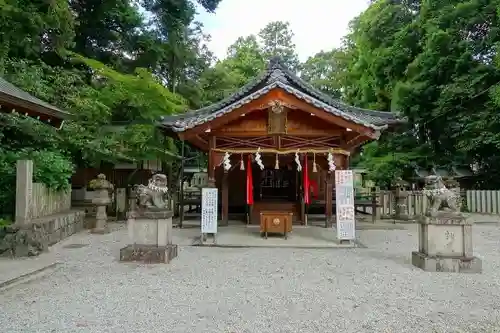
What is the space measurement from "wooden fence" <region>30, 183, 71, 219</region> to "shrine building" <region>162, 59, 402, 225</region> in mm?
3984

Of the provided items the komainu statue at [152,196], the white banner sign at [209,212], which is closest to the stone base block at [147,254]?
the komainu statue at [152,196]

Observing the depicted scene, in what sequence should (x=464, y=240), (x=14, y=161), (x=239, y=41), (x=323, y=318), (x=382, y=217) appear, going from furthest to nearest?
(x=239, y=41) < (x=382, y=217) < (x=14, y=161) < (x=464, y=240) < (x=323, y=318)

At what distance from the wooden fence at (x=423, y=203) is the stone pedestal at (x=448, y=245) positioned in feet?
27.9

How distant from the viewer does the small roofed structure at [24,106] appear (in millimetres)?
6529

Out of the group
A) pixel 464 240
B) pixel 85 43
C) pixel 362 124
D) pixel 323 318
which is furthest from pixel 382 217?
pixel 85 43

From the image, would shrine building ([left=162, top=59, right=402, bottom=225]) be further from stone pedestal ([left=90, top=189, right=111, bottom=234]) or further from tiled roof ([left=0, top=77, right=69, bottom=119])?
tiled roof ([left=0, top=77, right=69, bottom=119])

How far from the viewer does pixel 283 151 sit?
12.6m

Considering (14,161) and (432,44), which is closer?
(14,161)

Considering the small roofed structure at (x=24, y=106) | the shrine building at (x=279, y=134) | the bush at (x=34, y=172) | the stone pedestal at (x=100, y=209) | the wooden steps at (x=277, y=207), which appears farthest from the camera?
the wooden steps at (x=277, y=207)

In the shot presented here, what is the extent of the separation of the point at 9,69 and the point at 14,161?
3.72 metres

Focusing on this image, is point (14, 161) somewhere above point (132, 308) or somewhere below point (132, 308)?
above

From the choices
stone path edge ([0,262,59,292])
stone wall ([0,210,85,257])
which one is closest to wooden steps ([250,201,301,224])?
stone wall ([0,210,85,257])

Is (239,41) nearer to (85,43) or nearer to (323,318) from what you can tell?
(85,43)

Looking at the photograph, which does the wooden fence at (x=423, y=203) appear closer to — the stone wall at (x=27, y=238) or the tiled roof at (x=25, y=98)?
the stone wall at (x=27, y=238)
